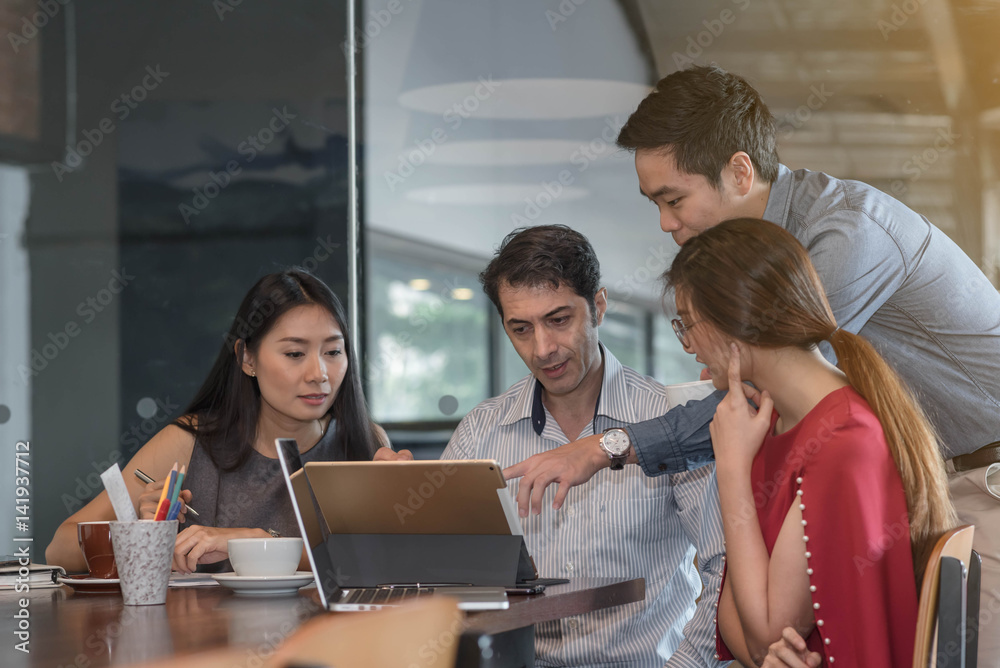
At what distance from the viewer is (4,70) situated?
10.3ft

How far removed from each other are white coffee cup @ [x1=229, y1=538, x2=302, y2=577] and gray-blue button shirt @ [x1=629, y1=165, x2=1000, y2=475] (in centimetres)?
62

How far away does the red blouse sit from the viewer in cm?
117

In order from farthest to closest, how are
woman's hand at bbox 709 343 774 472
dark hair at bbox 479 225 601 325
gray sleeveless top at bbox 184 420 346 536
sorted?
1. gray sleeveless top at bbox 184 420 346 536
2. dark hair at bbox 479 225 601 325
3. woman's hand at bbox 709 343 774 472

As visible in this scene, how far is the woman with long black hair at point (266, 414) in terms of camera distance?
2.13 m

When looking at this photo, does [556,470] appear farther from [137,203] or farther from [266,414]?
[137,203]

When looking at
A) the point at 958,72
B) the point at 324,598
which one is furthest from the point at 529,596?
the point at 958,72

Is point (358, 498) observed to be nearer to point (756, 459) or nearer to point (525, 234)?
point (756, 459)

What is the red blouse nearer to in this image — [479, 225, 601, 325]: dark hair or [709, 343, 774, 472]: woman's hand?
[709, 343, 774, 472]: woman's hand

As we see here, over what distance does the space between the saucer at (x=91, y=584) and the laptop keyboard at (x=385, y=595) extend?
1.58 ft

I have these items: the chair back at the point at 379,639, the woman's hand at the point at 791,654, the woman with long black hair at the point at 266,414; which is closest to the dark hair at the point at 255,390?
the woman with long black hair at the point at 266,414

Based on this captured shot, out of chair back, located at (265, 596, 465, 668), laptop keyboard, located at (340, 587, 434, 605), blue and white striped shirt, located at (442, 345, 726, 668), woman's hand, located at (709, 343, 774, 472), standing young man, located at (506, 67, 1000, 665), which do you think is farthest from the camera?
blue and white striped shirt, located at (442, 345, 726, 668)

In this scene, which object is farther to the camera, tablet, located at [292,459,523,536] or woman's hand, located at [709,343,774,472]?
woman's hand, located at [709,343,774,472]

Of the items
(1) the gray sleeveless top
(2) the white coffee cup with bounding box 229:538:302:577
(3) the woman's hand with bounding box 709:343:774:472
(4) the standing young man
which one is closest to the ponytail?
(3) the woman's hand with bounding box 709:343:774:472

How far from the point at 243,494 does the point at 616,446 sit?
3.28 ft
